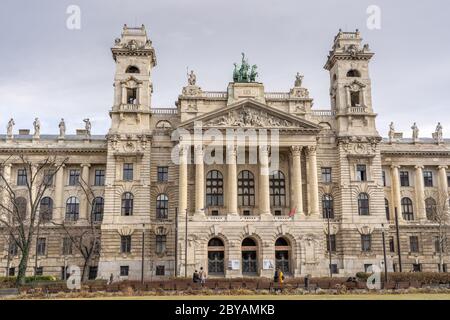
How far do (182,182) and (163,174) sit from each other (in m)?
4.64

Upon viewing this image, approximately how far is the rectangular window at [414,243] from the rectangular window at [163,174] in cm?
3616

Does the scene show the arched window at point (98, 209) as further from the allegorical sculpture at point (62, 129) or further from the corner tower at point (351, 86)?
the corner tower at point (351, 86)

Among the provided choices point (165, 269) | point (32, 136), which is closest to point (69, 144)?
point (32, 136)

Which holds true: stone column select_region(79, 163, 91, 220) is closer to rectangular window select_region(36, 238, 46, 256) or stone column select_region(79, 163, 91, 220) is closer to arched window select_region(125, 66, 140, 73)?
rectangular window select_region(36, 238, 46, 256)

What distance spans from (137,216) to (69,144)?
16.2 meters

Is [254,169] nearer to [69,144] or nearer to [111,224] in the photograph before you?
[111,224]

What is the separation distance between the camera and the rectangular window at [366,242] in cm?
6147

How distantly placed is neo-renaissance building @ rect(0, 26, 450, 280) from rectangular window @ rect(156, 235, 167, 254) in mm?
185

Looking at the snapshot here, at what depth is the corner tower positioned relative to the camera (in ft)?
213

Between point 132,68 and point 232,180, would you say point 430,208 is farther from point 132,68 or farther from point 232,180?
point 132,68

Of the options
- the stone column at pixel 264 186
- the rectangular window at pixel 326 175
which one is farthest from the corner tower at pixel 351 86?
the stone column at pixel 264 186

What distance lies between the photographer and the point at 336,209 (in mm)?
62906

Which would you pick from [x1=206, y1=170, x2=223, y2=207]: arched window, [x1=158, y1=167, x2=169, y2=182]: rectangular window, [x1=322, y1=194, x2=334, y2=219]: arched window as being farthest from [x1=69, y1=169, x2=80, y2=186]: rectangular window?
[x1=322, y1=194, x2=334, y2=219]: arched window

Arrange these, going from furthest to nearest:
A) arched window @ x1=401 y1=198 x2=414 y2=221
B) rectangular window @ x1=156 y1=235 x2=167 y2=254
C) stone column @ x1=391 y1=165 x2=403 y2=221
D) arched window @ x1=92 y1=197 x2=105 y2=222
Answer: arched window @ x1=401 y1=198 x2=414 y2=221
stone column @ x1=391 y1=165 x2=403 y2=221
arched window @ x1=92 y1=197 x2=105 y2=222
rectangular window @ x1=156 y1=235 x2=167 y2=254
